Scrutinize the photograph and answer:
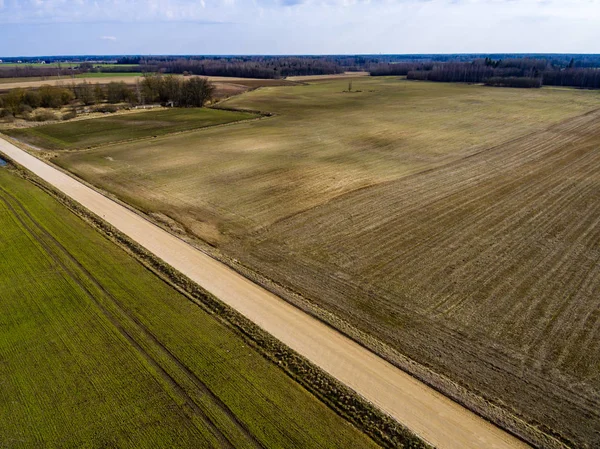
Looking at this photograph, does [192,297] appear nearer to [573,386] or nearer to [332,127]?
[573,386]

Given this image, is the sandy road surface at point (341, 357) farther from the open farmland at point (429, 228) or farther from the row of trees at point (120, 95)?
the row of trees at point (120, 95)

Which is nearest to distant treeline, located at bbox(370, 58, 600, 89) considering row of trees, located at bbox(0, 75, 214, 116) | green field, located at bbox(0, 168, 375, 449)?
row of trees, located at bbox(0, 75, 214, 116)

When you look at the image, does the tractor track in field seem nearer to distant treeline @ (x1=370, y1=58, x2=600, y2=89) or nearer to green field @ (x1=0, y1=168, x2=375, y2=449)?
green field @ (x1=0, y1=168, x2=375, y2=449)

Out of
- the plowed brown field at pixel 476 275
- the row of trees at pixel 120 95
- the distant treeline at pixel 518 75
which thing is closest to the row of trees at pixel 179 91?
the row of trees at pixel 120 95

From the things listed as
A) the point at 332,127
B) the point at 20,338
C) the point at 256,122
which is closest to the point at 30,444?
the point at 20,338

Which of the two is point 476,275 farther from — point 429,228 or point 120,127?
point 120,127

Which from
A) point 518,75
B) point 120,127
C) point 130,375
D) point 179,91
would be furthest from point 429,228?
point 518,75
